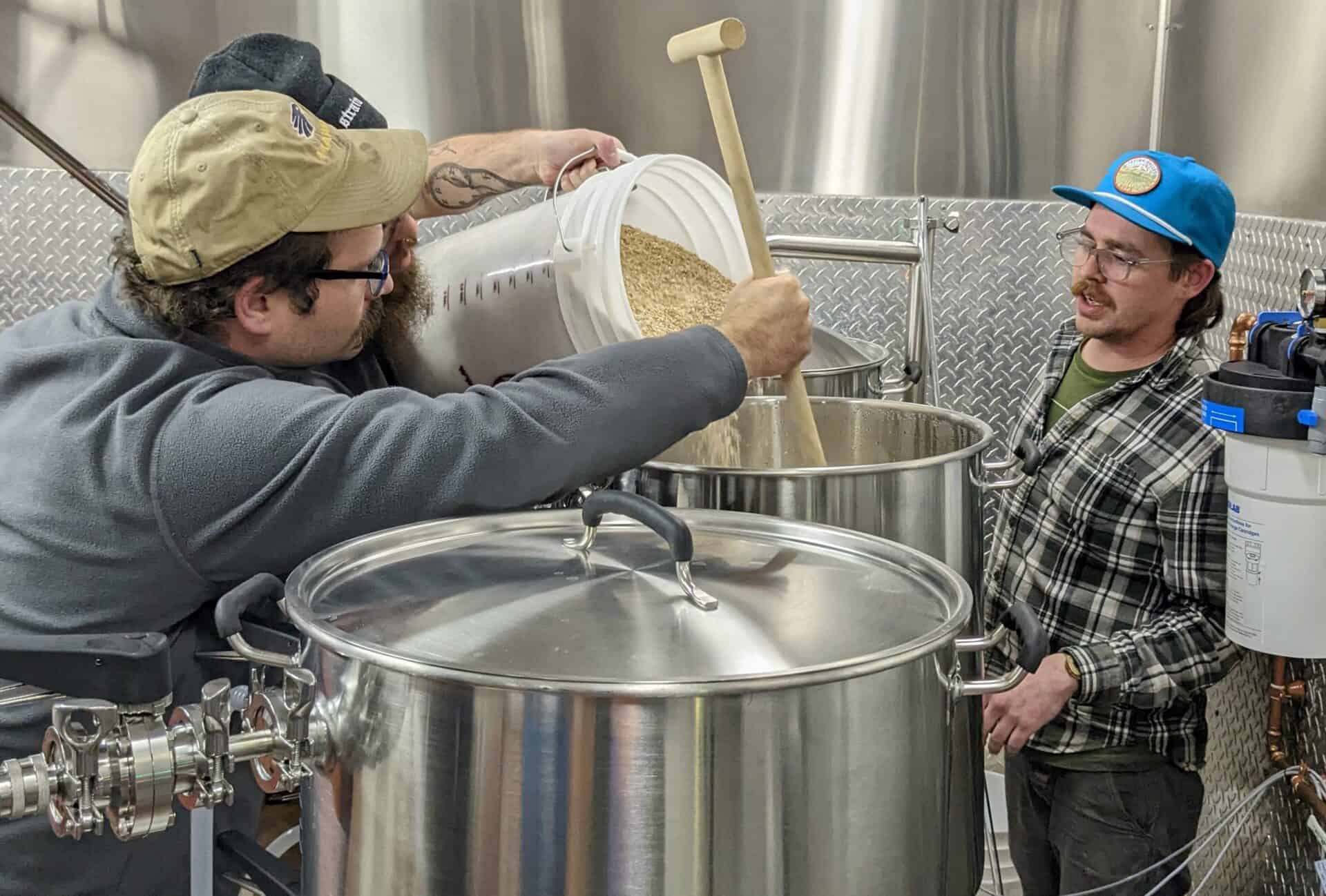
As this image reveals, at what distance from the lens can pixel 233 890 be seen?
1459mm

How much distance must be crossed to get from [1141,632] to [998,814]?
0.93 m

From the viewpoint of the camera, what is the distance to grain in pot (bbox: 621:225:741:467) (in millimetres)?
1673

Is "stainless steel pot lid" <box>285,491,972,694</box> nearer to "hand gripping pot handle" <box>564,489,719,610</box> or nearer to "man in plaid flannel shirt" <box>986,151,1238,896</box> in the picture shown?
"hand gripping pot handle" <box>564,489,719,610</box>

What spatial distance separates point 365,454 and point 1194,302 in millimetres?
1518

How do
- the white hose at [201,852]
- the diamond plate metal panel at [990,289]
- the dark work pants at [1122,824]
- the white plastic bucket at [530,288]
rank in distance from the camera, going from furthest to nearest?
the diamond plate metal panel at [990,289], the dark work pants at [1122,824], the white plastic bucket at [530,288], the white hose at [201,852]

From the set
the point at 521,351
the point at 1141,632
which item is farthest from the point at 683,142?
the point at 1141,632

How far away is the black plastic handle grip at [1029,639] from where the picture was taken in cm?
Result: 101

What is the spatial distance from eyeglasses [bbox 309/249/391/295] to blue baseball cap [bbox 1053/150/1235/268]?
1256 millimetres

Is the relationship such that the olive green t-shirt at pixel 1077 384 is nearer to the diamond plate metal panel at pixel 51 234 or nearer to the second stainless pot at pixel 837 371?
the second stainless pot at pixel 837 371

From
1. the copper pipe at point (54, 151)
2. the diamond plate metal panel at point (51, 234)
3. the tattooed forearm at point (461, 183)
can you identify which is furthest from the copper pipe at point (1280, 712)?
the diamond plate metal panel at point (51, 234)

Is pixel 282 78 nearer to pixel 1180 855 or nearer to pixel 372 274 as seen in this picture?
pixel 372 274

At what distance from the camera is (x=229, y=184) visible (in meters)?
1.27

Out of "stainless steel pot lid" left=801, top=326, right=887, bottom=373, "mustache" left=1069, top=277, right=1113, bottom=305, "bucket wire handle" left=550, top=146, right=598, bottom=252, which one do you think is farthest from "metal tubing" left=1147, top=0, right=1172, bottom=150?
"bucket wire handle" left=550, top=146, right=598, bottom=252

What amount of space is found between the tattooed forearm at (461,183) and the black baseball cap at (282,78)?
437 mm
